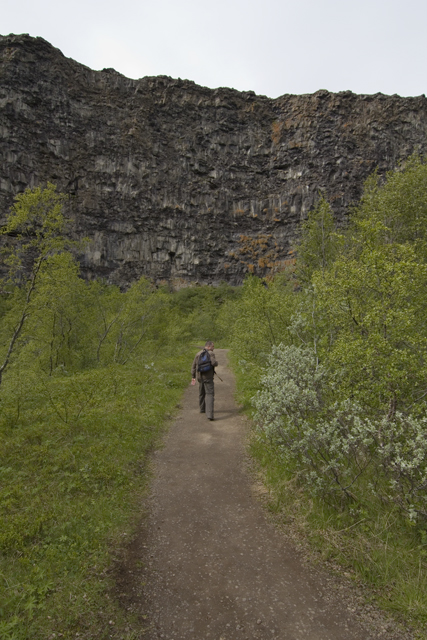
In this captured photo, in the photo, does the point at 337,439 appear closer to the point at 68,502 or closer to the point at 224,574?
the point at 224,574

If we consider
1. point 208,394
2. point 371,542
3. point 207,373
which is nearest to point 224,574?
point 371,542

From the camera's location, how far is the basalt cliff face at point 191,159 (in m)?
76.9

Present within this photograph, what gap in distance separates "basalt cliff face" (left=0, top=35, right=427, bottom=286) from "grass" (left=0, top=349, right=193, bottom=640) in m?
74.4

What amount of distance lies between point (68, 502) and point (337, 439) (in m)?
4.62

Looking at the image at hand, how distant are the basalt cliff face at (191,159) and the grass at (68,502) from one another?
74.4 m

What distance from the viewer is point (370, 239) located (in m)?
6.77

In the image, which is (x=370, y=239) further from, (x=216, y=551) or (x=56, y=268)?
(x=56, y=268)

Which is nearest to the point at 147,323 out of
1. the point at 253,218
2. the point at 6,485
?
the point at 6,485

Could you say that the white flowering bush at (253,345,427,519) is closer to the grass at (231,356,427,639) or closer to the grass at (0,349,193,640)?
the grass at (231,356,427,639)

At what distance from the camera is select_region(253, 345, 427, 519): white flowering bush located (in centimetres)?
485

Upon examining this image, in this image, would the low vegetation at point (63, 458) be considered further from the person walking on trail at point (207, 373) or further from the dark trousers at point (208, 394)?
the person walking on trail at point (207, 373)

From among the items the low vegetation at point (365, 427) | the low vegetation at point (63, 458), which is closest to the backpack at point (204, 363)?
the low vegetation at point (63, 458)

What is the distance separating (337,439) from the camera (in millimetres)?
5402

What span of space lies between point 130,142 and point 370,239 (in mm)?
86607
